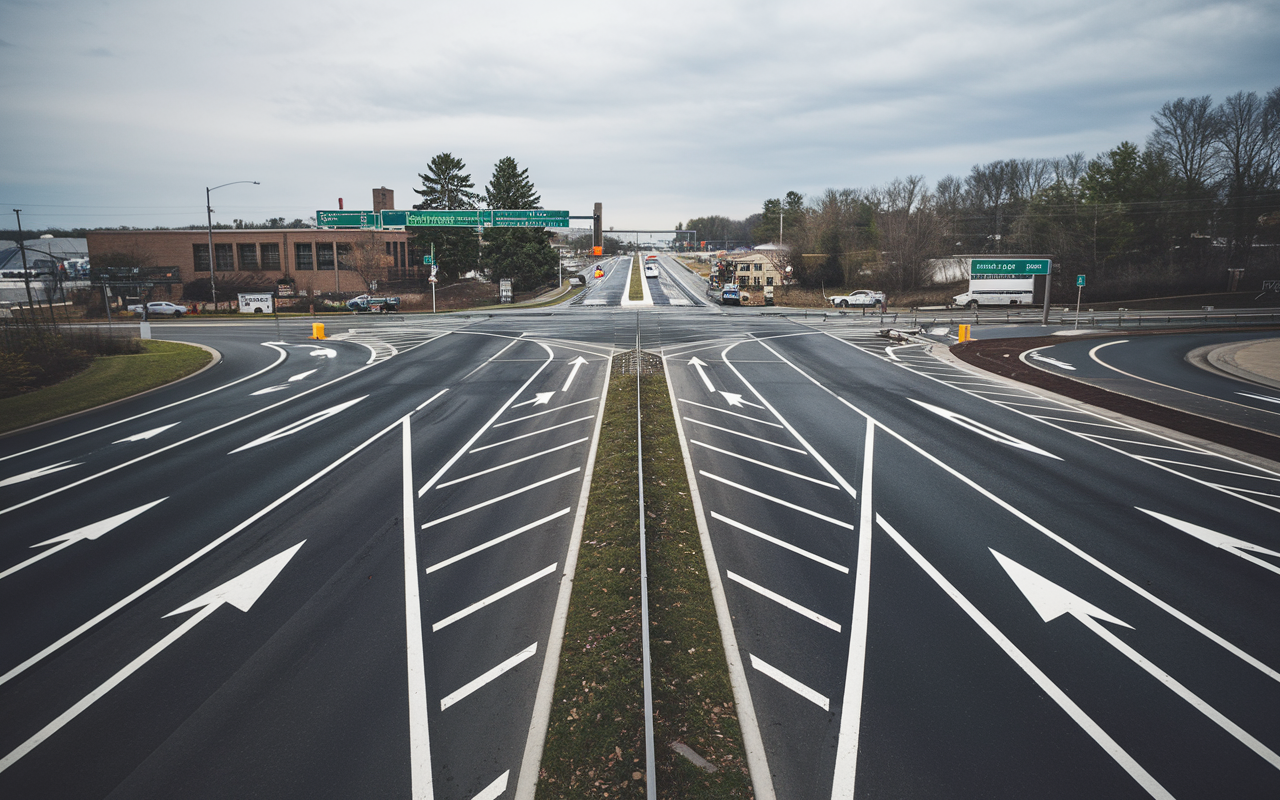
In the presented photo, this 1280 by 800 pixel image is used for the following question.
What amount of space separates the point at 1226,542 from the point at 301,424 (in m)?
19.0

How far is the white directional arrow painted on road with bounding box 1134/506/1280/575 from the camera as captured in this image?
353 inches

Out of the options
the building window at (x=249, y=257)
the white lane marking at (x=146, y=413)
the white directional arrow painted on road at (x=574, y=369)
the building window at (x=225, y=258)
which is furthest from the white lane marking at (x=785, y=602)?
the building window at (x=225, y=258)

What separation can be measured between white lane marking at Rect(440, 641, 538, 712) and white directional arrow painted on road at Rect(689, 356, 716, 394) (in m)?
14.5

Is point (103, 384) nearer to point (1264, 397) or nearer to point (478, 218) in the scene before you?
point (1264, 397)

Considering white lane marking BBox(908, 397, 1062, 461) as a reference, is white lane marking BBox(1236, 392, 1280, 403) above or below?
above

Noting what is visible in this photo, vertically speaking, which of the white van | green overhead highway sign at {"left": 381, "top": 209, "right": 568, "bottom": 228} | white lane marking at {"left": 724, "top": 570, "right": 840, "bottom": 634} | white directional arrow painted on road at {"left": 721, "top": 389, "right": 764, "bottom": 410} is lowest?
white lane marking at {"left": 724, "top": 570, "right": 840, "bottom": 634}

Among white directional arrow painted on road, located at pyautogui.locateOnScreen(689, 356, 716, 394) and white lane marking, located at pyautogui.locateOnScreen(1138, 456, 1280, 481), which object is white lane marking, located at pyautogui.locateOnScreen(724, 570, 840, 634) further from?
white directional arrow painted on road, located at pyautogui.locateOnScreen(689, 356, 716, 394)

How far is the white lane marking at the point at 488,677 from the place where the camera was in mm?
6145

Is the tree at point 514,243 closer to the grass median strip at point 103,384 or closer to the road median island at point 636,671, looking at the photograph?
the grass median strip at point 103,384

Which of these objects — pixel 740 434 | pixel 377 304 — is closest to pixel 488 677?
pixel 740 434

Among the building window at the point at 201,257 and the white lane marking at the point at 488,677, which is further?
the building window at the point at 201,257

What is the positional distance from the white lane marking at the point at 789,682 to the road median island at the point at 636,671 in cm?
41

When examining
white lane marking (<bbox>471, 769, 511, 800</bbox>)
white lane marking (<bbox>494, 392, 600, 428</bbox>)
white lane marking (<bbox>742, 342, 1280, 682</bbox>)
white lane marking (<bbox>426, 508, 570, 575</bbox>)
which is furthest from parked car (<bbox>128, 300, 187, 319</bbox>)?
white lane marking (<bbox>471, 769, 511, 800</bbox>)

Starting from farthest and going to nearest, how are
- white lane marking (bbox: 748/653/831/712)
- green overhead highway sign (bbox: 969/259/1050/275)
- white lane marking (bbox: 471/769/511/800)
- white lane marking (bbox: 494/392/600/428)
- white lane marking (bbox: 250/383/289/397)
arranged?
green overhead highway sign (bbox: 969/259/1050/275) < white lane marking (bbox: 250/383/289/397) < white lane marking (bbox: 494/392/600/428) < white lane marking (bbox: 748/653/831/712) < white lane marking (bbox: 471/769/511/800)
